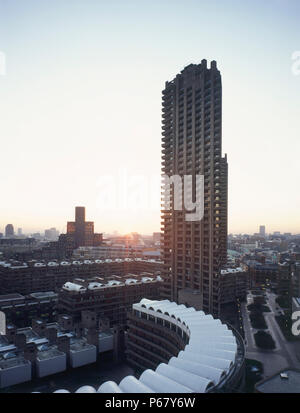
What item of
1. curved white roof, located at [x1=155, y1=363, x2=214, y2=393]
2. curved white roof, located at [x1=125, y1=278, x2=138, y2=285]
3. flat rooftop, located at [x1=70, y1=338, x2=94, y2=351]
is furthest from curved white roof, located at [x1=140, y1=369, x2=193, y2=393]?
curved white roof, located at [x1=125, y1=278, x2=138, y2=285]

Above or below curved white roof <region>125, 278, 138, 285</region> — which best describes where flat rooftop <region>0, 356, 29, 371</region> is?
below

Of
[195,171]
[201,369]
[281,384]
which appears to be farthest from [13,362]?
[195,171]

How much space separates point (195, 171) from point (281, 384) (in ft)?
160

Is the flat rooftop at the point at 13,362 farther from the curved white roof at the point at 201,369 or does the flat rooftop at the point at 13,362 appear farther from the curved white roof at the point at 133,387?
the curved white roof at the point at 201,369

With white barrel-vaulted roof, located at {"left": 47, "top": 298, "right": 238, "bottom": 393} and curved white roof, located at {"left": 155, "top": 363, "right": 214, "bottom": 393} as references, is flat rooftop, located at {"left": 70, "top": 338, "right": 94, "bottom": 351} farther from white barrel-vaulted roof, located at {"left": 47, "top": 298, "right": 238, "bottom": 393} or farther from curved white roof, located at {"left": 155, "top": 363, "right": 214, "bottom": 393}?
curved white roof, located at {"left": 155, "top": 363, "right": 214, "bottom": 393}

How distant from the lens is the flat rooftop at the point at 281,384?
88.5ft

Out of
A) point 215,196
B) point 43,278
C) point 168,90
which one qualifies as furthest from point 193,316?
point 43,278

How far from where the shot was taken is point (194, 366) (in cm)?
2881

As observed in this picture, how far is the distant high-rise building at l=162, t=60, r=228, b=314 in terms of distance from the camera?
67.0 metres

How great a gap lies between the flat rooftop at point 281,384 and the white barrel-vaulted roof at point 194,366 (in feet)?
10.3

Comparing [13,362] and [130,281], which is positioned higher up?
[130,281]

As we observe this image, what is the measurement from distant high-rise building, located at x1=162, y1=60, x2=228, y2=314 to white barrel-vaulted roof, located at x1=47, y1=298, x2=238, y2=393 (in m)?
23.1

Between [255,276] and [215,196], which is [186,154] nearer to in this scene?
[215,196]

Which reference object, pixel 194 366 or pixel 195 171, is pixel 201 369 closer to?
pixel 194 366
